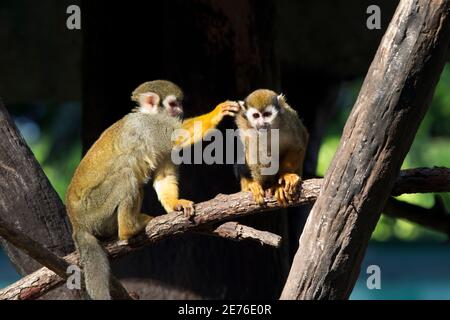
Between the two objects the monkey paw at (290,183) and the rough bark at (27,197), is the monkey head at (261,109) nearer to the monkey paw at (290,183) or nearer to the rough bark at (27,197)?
the monkey paw at (290,183)

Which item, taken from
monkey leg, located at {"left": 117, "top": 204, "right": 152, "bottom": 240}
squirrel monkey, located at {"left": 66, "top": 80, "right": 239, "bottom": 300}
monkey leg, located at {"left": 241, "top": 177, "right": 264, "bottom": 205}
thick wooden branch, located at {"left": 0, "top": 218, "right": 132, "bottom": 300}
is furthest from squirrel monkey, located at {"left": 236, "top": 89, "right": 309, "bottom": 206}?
thick wooden branch, located at {"left": 0, "top": 218, "right": 132, "bottom": 300}

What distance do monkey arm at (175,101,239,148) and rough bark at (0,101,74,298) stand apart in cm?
76

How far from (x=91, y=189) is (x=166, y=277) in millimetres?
1528

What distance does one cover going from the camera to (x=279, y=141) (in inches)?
163

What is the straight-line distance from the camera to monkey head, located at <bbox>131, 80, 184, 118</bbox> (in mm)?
4176

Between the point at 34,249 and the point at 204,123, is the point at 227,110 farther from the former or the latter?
the point at 34,249

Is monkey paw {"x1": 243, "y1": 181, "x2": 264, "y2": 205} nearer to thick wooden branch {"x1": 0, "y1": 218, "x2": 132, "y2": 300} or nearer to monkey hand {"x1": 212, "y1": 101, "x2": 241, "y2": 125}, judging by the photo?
monkey hand {"x1": 212, "y1": 101, "x2": 241, "y2": 125}

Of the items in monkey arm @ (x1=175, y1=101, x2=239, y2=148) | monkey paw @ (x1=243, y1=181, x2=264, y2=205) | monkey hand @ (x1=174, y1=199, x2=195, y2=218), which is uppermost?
monkey arm @ (x1=175, y1=101, x2=239, y2=148)

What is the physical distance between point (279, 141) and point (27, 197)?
1.33 meters

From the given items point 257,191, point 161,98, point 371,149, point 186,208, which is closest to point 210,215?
point 186,208

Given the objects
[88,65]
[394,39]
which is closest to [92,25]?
[88,65]

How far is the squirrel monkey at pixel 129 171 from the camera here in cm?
408

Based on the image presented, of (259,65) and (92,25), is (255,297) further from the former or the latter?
(92,25)

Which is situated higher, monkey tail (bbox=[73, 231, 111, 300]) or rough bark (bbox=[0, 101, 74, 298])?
rough bark (bbox=[0, 101, 74, 298])
